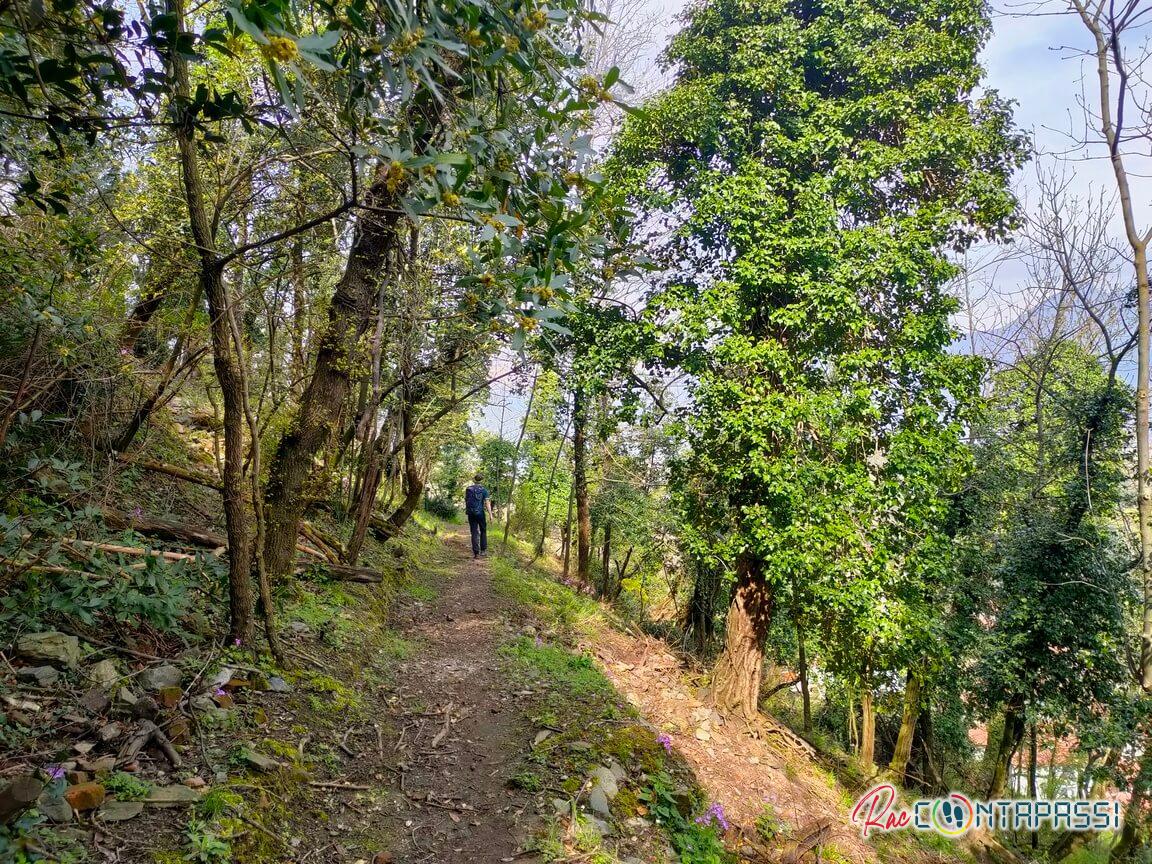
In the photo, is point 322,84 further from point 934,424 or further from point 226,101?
point 934,424

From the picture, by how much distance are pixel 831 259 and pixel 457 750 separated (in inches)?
252

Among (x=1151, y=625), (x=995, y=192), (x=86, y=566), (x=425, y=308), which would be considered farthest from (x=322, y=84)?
(x=1151, y=625)

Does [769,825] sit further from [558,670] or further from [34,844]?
[34,844]

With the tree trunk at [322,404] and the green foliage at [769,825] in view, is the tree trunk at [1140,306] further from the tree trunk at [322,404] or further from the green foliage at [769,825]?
the tree trunk at [322,404]

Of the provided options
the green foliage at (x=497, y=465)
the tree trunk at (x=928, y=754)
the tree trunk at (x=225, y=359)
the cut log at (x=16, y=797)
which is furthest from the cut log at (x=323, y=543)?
the green foliage at (x=497, y=465)

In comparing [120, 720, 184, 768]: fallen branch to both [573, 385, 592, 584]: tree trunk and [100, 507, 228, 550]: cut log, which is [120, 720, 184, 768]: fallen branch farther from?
[573, 385, 592, 584]: tree trunk

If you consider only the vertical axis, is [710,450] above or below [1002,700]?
above

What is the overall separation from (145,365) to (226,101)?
508cm

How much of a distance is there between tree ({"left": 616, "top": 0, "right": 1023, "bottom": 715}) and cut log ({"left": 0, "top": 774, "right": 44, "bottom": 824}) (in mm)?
6199

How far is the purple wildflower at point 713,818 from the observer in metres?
4.77

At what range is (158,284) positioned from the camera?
629 centimetres

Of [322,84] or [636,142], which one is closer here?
[322,84]

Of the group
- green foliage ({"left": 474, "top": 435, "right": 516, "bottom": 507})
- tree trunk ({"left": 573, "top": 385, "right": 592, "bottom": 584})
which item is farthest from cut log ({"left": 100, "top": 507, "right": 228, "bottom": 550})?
green foliage ({"left": 474, "top": 435, "right": 516, "bottom": 507})

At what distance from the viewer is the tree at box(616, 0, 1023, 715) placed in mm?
6441
